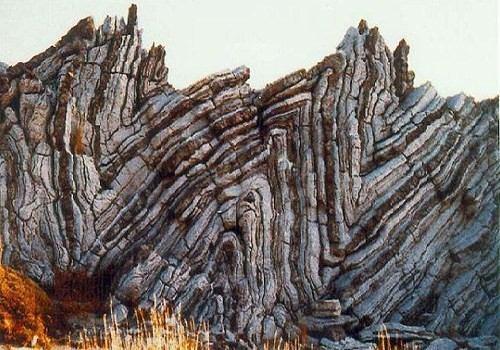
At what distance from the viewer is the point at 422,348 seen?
18.8m

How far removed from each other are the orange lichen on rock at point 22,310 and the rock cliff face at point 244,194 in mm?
1236

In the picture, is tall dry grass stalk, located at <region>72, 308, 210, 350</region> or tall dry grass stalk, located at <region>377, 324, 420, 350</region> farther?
tall dry grass stalk, located at <region>377, 324, 420, 350</region>

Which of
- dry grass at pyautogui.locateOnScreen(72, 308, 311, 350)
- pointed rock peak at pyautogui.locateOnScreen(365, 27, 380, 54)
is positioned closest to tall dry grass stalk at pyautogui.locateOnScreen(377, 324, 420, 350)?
dry grass at pyautogui.locateOnScreen(72, 308, 311, 350)

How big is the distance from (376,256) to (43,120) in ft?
33.4

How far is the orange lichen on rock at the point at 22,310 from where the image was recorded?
52.6ft

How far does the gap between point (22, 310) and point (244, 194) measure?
23.1 feet

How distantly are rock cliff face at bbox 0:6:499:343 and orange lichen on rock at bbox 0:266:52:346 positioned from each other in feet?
4.05

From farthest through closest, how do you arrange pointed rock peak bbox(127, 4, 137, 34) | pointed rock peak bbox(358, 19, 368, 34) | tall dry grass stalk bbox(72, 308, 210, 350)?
1. pointed rock peak bbox(358, 19, 368, 34)
2. pointed rock peak bbox(127, 4, 137, 34)
3. tall dry grass stalk bbox(72, 308, 210, 350)

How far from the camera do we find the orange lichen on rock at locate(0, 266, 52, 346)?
1603 cm

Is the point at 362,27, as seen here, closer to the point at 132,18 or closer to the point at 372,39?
the point at 372,39

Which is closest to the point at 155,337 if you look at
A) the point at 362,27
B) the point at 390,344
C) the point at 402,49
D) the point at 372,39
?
the point at 390,344

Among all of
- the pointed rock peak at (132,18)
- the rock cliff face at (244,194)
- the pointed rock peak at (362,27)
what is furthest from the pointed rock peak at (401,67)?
the pointed rock peak at (132,18)

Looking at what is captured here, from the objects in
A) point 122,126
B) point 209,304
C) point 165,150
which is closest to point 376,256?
point 209,304

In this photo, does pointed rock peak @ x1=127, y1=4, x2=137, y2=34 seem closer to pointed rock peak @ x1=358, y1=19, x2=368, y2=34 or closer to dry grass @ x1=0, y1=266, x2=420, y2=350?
pointed rock peak @ x1=358, y1=19, x2=368, y2=34
